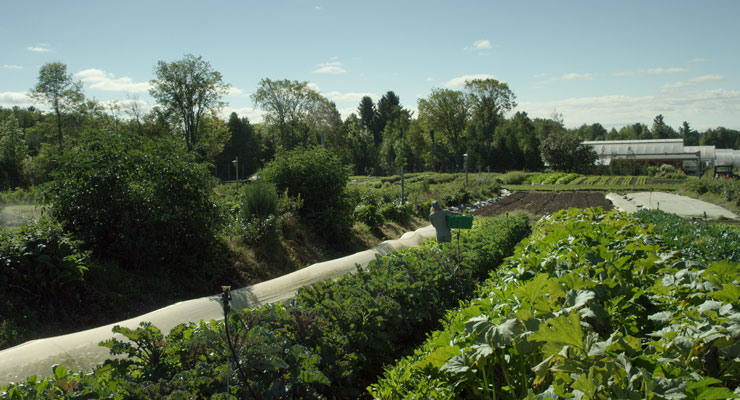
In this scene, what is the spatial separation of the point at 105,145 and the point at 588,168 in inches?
2031

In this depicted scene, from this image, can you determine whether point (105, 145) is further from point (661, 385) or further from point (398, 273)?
point (661, 385)

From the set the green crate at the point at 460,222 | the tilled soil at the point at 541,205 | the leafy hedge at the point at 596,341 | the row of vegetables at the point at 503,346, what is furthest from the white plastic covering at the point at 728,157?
the leafy hedge at the point at 596,341

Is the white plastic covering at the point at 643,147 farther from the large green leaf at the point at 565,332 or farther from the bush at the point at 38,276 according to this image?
the large green leaf at the point at 565,332

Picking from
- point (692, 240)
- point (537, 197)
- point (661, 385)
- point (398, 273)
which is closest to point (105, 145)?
point (398, 273)

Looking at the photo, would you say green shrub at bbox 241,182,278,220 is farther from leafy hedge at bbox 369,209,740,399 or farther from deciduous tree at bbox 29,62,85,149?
deciduous tree at bbox 29,62,85,149

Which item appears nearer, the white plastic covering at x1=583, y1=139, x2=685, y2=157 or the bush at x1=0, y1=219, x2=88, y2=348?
the bush at x1=0, y1=219, x2=88, y2=348

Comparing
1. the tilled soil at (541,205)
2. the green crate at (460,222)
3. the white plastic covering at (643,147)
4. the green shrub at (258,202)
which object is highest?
the white plastic covering at (643,147)

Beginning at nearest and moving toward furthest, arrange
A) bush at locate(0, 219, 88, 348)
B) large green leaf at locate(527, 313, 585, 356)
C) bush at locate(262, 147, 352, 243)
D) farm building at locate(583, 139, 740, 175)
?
large green leaf at locate(527, 313, 585, 356)
bush at locate(0, 219, 88, 348)
bush at locate(262, 147, 352, 243)
farm building at locate(583, 139, 740, 175)

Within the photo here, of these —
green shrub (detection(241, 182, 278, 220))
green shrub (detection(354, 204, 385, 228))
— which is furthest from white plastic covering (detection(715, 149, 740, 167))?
green shrub (detection(241, 182, 278, 220))

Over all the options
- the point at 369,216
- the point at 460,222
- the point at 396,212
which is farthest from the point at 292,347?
the point at 396,212

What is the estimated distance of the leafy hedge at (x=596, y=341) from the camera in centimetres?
179

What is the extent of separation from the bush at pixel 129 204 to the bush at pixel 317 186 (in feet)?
13.1

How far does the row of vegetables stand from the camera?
6.29ft

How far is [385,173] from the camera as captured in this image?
204 feet
